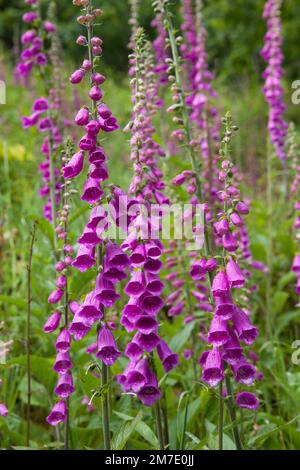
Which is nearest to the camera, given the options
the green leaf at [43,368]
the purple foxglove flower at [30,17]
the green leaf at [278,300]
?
the green leaf at [43,368]

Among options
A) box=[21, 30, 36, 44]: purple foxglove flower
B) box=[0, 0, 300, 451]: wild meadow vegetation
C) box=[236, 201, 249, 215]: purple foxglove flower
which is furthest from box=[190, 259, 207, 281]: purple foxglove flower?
box=[21, 30, 36, 44]: purple foxglove flower

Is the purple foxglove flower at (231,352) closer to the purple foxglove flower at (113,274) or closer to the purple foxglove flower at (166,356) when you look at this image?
the purple foxglove flower at (166,356)

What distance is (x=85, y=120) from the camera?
2.21 meters

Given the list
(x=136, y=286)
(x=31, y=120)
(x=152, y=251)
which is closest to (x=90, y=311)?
(x=136, y=286)

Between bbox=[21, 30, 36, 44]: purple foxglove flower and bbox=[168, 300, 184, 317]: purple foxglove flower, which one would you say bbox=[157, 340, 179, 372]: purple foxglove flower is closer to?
bbox=[168, 300, 184, 317]: purple foxglove flower

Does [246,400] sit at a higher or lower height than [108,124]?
lower

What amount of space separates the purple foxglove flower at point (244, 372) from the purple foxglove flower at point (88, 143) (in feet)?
3.18

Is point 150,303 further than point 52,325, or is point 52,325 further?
point 52,325

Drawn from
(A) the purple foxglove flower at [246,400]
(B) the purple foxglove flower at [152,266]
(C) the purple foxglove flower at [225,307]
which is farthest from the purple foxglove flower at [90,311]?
(A) the purple foxglove flower at [246,400]

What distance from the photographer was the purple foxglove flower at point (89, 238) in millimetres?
2207

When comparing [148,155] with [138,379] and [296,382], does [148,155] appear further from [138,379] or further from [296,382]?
[296,382]

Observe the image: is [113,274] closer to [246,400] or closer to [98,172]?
[98,172]

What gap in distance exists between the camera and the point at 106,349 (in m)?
2.28

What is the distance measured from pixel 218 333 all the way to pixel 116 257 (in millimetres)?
467
